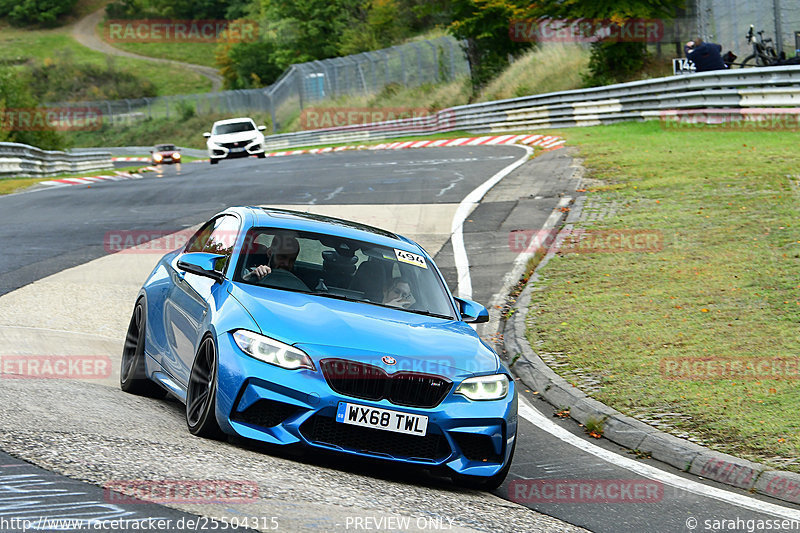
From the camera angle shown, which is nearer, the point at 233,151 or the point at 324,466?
the point at 324,466

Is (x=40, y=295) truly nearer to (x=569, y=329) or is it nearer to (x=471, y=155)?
(x=569, y=329)

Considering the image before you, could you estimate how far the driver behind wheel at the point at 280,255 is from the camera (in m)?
7.15

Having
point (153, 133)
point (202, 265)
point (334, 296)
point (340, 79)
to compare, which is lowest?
point (153, 133)

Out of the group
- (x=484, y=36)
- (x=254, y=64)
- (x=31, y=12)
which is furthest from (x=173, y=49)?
(x=484, y=36)

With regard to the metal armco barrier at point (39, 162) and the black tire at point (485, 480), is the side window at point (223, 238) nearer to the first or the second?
the black tire at point (485, 480)

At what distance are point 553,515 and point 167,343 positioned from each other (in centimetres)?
311

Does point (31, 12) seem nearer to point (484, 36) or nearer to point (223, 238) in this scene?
point (484, 36)

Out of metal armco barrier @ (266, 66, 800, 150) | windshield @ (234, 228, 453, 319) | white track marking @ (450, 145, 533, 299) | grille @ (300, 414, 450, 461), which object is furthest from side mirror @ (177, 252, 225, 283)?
→ metal armco barrier @ (266, 66, 800, 150)

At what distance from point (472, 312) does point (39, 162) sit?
3062cm

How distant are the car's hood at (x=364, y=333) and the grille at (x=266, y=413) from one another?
34cm

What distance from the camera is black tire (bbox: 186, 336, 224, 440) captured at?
612 centimetres

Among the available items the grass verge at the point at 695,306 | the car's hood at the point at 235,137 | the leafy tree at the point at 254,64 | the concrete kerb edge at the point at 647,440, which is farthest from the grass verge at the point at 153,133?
the concrete kerb edge at the point at 647,440

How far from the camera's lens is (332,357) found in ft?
19.5

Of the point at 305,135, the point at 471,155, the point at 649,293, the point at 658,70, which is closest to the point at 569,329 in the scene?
the point at 649,293
